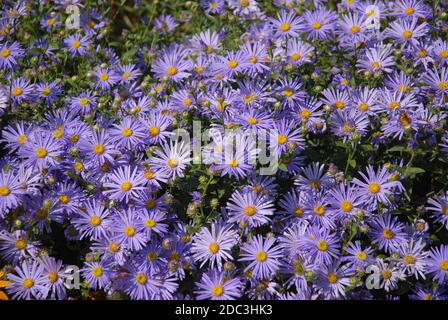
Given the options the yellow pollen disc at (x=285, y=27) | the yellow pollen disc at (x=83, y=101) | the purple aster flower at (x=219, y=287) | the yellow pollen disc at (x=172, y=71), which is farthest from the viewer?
the yellow pollen disc at (x=285, y=27)

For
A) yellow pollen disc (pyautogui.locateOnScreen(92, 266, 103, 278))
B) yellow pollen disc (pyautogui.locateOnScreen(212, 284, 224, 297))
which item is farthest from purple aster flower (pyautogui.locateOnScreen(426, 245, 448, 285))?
yellow pollen disc (pyautogui.locateOnScreen(92, 266, 103, 278))

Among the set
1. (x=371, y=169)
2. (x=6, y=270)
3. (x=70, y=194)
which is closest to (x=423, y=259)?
(x=371, y=169)

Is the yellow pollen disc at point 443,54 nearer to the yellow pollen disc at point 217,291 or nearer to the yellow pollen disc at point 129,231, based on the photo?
the yellow pollen disc at point 217,291

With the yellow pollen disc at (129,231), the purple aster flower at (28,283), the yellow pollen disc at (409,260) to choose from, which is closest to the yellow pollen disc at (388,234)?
the yellow pollen disc at (409,260)

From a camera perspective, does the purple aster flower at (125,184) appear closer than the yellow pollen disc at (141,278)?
No

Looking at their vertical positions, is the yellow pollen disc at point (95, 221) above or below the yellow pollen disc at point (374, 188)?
below

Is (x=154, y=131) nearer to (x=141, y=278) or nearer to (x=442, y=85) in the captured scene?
(x=141, y=278)

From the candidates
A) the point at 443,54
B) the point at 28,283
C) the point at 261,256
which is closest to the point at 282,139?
the point at 261,256
